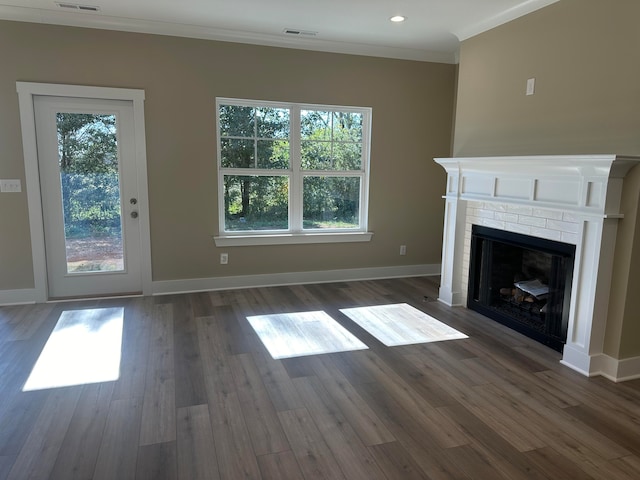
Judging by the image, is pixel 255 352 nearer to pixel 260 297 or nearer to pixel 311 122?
pixel 260 297

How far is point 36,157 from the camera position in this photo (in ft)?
13.3

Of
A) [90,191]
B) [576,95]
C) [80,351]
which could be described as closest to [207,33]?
[90,191]

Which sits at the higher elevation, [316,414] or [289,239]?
[289,239]

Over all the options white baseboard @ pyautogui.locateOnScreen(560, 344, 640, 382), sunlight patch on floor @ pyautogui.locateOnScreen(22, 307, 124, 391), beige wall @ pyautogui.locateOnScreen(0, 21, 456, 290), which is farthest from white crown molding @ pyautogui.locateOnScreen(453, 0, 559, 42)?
sunlight patch on floor @ pyautogui.locateOnScreen(22, 307, 124, 391)

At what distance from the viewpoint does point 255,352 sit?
3.19m

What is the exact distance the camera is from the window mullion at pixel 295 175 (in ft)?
15.8

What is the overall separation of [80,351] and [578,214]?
356 centimetres

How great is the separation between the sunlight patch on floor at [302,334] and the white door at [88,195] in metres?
1.60

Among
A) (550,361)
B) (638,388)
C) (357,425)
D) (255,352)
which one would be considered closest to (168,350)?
(255,352)

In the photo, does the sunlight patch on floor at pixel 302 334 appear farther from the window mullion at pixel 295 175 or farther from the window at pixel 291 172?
the window mullion at pixel 295 175

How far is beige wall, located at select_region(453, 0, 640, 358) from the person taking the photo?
274cm

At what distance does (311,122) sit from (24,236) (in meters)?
3.04

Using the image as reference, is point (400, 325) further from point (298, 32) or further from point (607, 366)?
point (298, 32)

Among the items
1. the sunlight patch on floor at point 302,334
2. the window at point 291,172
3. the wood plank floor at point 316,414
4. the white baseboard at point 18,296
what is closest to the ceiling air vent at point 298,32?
the window at point 291,172
